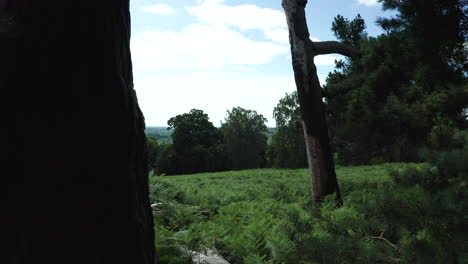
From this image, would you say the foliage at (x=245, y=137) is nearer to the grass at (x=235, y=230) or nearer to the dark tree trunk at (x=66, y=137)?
the grass at (x=235, y=230)

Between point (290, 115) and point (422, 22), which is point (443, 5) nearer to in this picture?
point (422, 22)

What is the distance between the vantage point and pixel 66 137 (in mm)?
1653

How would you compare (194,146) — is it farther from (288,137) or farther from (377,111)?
(377,111)

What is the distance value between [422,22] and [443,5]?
198 mm

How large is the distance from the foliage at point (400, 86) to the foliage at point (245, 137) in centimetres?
1999

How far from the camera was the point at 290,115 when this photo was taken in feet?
147

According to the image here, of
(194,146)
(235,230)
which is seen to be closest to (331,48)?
(235,230)

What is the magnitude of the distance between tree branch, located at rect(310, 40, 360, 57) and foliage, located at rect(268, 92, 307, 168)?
35181mm

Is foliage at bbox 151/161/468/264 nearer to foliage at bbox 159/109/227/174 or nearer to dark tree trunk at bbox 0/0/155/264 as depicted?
dark tree trunk at bbox 0/0/155/264

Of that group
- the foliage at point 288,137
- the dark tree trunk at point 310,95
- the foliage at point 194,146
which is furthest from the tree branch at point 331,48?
the foliage at point 194,146

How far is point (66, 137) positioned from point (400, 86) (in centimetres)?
2550

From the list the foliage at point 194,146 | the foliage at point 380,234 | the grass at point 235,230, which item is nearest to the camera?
the foliage at point 380,234

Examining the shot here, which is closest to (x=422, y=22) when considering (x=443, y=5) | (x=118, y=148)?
(x=443, y=5)

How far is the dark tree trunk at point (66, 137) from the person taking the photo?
1.55m
